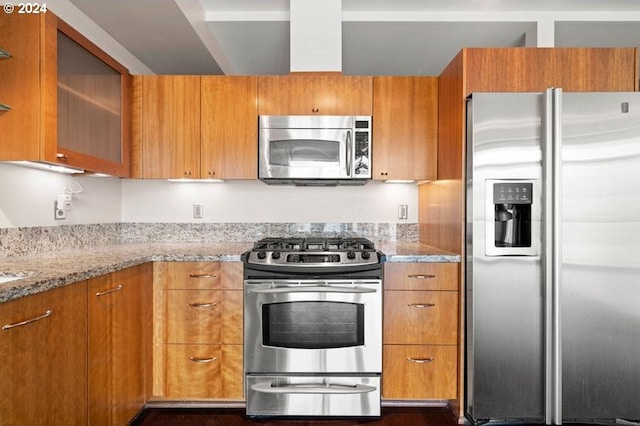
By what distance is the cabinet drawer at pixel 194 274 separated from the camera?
229cm

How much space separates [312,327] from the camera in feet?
7.30

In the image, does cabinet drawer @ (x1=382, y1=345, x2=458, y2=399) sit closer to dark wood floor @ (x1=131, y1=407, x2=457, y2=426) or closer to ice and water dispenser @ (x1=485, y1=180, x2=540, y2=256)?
dark wood floor @ (x1=131, y1=407, x2=457, y2=426)

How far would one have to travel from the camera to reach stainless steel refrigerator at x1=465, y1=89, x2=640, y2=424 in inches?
79.5

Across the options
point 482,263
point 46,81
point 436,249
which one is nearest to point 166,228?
point 46,81

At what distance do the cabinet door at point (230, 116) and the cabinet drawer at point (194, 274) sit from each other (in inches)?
31.2

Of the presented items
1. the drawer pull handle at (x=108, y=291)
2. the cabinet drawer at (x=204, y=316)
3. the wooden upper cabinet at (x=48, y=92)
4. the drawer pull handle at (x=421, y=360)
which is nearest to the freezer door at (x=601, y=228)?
the drawer pull handle at (x=421, y=360)

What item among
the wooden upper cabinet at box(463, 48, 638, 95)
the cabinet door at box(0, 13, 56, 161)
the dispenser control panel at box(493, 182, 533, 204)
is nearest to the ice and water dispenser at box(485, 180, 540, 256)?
the dispenser control panel at box(493, 182, 533, 204)

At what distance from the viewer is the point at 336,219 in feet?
9.95

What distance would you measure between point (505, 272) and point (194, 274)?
170 centimetres

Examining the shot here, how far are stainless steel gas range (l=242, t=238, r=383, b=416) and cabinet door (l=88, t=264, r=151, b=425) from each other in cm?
56

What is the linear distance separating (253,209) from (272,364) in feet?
4.01

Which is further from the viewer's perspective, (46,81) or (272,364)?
(272,364)

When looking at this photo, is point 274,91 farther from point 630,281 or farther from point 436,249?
point 630,281

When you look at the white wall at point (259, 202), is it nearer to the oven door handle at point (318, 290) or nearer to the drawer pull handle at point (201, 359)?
the oven door handle at point (318, 290)
